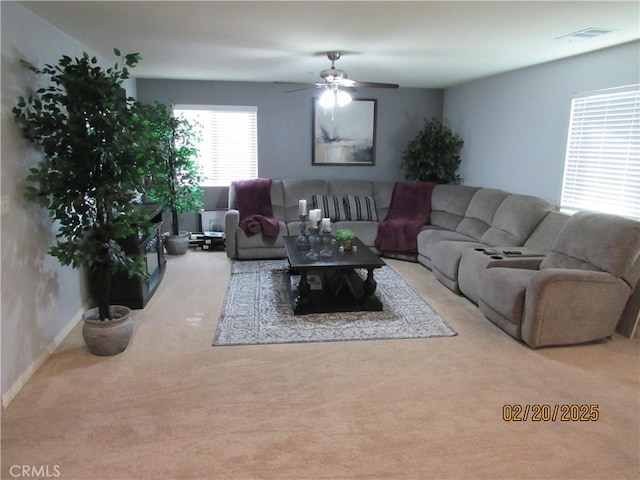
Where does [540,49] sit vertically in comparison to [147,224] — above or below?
above

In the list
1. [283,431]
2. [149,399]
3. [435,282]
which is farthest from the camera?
[435,282]

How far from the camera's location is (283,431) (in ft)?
7.43

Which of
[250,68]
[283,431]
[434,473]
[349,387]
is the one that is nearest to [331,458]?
[283,431]

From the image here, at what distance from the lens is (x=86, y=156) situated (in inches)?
108

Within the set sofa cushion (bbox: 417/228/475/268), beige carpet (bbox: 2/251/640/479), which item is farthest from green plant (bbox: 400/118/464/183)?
beige carpet (bbox: 2/251/640/479)

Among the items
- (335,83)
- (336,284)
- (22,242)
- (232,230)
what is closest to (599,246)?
(336,284)

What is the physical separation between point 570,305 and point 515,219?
153cm

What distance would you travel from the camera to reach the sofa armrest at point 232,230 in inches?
215

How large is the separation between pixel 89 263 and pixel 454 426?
2.40 metres

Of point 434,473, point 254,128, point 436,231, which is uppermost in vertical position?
point 254,128

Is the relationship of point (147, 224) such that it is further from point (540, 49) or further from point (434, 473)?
point (540, 49)

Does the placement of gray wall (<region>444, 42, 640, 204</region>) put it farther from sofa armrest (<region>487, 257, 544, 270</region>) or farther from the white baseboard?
the white baseboard

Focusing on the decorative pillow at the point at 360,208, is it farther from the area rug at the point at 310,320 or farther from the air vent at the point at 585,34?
the air vent at the point at 585,34

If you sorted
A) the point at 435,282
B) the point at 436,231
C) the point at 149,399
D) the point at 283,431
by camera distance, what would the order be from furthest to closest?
the point at 436,231
the point at 435,282
the point at 149,399
the point at 283,431
